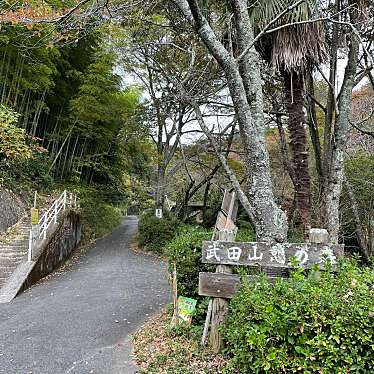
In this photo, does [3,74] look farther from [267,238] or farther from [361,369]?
[361,369]

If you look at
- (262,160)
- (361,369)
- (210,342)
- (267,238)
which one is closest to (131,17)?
(262,160)

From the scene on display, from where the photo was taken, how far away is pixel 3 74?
10516mm

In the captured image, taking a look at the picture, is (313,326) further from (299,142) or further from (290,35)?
(290,35)

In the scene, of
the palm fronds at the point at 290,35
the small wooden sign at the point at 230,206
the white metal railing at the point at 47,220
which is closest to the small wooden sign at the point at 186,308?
the small wooden sign at the point at 230,206

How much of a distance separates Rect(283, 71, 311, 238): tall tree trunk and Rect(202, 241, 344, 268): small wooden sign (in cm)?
231

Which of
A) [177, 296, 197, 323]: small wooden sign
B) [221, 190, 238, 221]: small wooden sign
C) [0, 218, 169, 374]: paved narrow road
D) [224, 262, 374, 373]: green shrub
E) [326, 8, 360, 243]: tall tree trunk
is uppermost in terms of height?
[326, 8, 360, 243]: tall tree trunk


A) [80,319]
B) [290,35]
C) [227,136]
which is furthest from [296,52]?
[227,136]

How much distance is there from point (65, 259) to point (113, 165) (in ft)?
28.2

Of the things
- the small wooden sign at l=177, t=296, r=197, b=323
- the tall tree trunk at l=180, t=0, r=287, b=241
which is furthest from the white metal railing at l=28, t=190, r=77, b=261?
the tall tree trunk at l=180, t=0, r=287, b=241

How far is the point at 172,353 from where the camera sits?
11.9ft

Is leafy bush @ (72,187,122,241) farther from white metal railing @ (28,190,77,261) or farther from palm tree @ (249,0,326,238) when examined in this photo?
palm tree @ (249,0,326,238)

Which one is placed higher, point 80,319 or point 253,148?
point 253,148

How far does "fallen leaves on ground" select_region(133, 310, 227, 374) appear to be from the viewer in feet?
10.8

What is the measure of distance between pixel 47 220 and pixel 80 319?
4.81 metres
